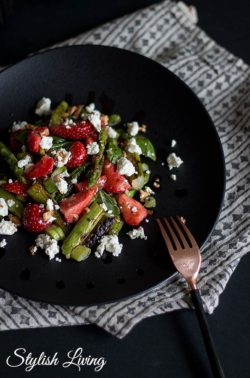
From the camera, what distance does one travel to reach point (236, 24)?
2873mm

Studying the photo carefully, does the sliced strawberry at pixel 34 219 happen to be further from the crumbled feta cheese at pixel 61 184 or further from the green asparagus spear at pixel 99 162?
the green asparagus spear at pixel 99 162

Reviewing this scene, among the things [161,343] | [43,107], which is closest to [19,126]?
[43,107]

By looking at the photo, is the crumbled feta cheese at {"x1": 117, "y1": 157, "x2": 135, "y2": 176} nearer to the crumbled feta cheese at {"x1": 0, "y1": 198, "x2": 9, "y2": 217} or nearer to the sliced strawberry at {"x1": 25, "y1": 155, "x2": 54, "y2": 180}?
the sliced strawberry at {"x1": 25, "y1": 155, "x2": 54, "y2": 180}

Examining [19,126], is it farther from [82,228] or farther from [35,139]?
[82,228]

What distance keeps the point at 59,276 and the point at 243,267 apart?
687 mm

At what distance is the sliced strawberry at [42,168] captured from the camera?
2.19m

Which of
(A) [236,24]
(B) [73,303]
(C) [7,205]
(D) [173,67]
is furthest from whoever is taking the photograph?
(A) [236,24]

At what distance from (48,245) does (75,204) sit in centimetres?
17

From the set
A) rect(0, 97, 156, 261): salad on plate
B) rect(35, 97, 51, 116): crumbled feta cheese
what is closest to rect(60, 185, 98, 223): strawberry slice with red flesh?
rect(0, 97, 156, 261): salad on plate

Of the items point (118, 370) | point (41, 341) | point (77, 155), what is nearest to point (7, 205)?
point (77, 155)

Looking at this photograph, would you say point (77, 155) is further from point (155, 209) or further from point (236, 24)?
point (236, 24)

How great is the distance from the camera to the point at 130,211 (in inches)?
86.0

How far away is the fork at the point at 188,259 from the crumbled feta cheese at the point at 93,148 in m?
0.34

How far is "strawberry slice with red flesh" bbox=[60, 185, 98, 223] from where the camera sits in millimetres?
2150
